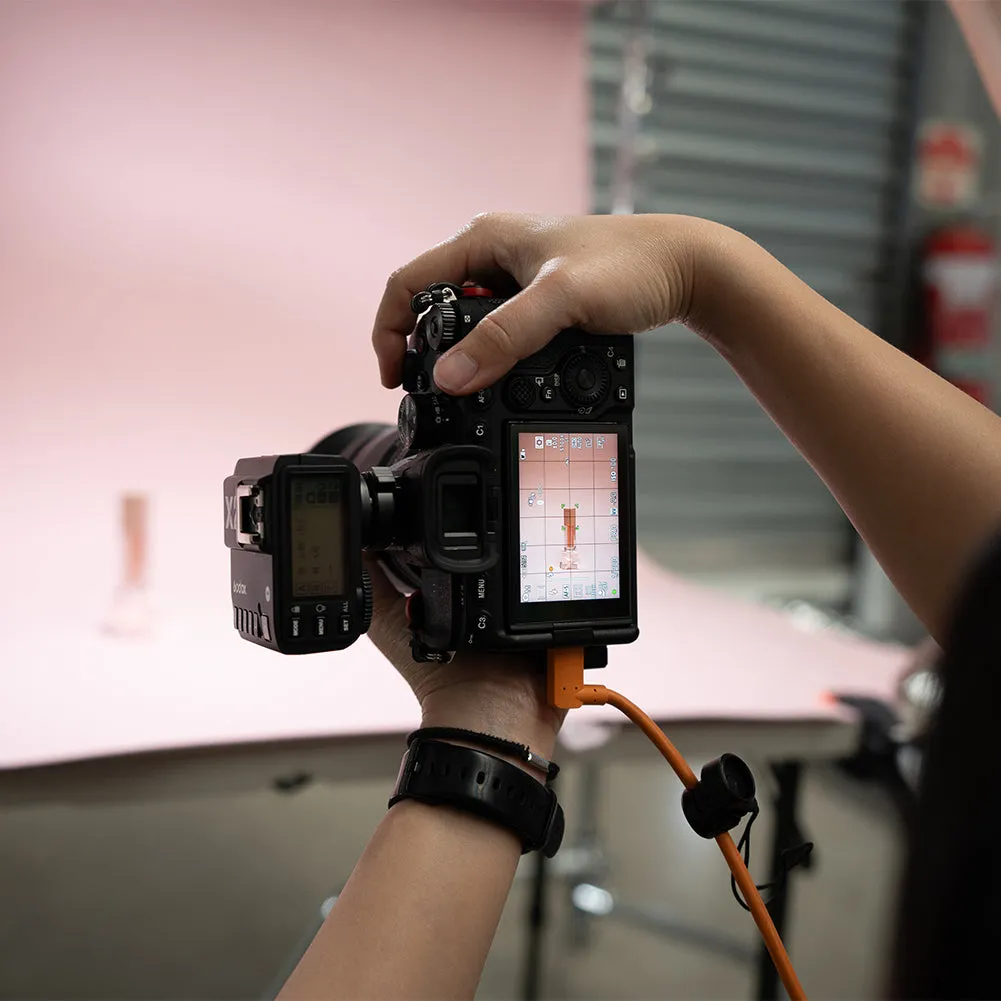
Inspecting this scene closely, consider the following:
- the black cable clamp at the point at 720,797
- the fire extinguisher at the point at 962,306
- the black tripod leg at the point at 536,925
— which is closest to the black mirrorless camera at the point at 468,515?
the black cable clamp at the point at 720,797

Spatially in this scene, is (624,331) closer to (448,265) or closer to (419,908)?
(448,265)

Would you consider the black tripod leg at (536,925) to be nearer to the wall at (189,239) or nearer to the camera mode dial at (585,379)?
the wall at (189,239)

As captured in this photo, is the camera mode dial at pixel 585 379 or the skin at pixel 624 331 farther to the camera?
the camera mode dial at pixel 585 379

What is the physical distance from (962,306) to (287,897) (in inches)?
99.4

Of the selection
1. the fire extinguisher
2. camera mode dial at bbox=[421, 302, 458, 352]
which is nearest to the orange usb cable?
camera mode dial at bbox=[421, 302, 458, 352]

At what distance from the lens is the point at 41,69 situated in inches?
65.0

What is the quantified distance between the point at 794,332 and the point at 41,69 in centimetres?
153

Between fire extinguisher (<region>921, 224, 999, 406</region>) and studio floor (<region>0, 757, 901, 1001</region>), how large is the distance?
1434 millimetres

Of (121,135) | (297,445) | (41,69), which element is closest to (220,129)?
(121,135)

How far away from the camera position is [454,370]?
0.62m

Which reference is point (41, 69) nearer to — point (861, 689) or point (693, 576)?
point (861, 689)

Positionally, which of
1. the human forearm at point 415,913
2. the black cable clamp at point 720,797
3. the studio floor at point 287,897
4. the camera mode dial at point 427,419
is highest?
the camera mode dial at point 427,419

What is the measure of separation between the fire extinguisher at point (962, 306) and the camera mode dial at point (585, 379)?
2.61m

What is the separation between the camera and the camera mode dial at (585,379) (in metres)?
0.66
